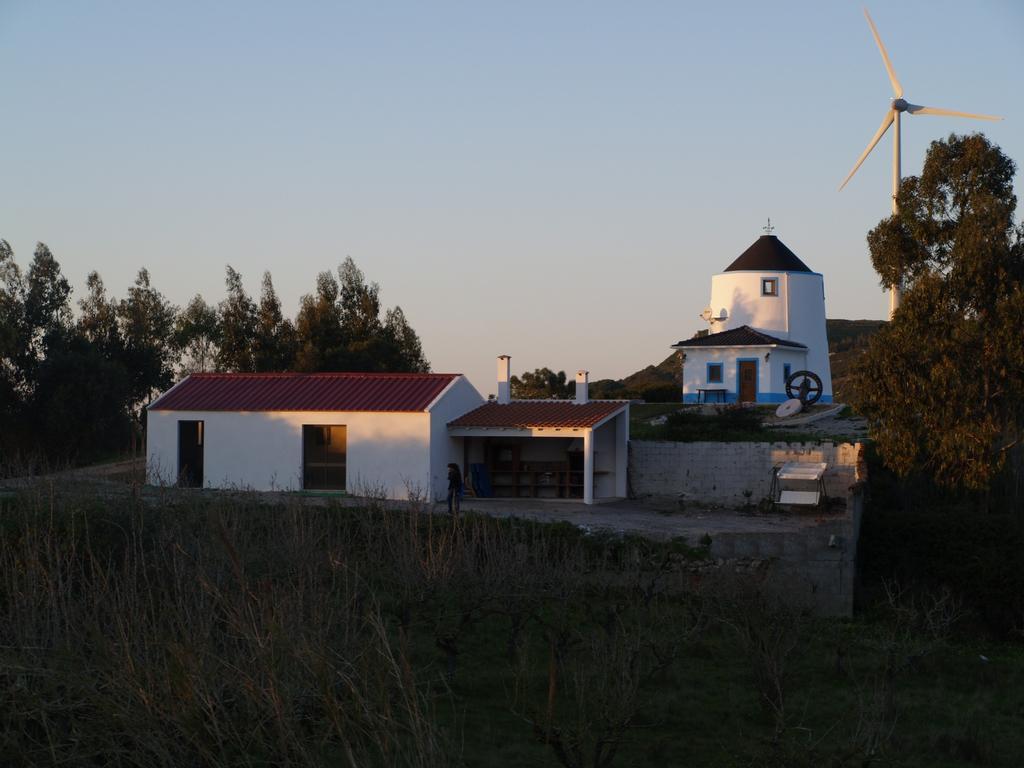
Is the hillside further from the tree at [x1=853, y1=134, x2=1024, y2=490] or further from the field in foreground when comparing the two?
the field in foreground

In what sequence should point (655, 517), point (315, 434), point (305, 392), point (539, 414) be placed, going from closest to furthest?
1. point (655, 517)
2. point (315, 434)
3. point (539, 414)
4. point (305, 392)

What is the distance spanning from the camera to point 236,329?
49312mm

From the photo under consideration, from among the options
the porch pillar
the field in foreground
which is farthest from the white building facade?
the field in foreground

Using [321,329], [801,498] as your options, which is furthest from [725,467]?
[321,329]

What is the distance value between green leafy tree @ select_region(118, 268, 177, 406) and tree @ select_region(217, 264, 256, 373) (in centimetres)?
219

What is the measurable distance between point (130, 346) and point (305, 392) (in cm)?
1992

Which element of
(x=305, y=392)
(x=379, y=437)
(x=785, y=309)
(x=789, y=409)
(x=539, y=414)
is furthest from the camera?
(x=785, y=309)

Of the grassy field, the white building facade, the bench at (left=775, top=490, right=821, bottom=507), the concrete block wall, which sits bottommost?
the bench at (left=775, top=490, right=821, bottom=507)

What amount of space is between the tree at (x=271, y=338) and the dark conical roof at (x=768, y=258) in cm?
1791

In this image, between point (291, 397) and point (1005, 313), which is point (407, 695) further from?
point (291, 397)

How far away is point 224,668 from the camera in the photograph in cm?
822

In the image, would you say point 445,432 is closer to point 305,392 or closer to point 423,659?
point 305,392

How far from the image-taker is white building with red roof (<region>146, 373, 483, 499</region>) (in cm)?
2889

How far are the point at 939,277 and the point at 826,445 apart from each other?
16.6 ft
